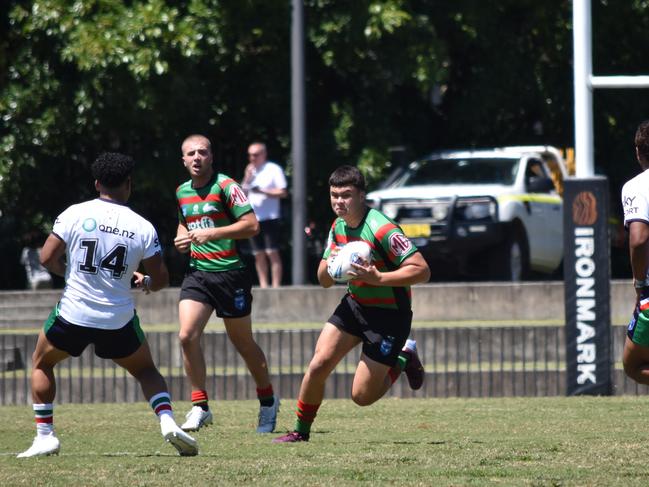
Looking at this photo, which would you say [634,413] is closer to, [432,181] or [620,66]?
[432,181]

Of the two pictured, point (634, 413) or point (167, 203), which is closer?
point (634, 413)

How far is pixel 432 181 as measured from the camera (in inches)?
761

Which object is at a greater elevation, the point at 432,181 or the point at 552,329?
the point at 432,181

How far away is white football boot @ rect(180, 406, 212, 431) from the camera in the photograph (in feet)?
33.2

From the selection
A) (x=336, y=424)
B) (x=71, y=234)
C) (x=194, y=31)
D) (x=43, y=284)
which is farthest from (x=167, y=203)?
(x=71, y=234)

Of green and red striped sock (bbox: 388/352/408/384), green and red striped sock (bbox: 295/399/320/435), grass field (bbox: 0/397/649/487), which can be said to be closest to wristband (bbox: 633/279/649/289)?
→ grass field (bbox: 0/397/649/487)

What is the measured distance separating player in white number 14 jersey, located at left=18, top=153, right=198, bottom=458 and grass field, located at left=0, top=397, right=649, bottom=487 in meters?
0.29

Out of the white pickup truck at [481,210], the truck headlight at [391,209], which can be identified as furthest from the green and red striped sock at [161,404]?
the truck headlight at [391,209]

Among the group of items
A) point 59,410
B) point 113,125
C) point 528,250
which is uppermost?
point 113,125

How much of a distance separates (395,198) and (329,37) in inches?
95.5

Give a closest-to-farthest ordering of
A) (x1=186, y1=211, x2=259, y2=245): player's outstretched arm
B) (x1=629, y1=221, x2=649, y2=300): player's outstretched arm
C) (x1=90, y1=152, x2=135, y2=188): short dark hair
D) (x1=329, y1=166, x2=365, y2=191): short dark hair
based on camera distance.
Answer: (x1=629, y1=221, x2=649, y2=300): player's outstretched arm, (x1=90, y1=152, x2=135, y2=188): short dark hair, (x1=329, y1=166, x2=365, y2=191): short dark hair, (x1=186, y1=211, x2=259, y2=245): player's outstretched arm

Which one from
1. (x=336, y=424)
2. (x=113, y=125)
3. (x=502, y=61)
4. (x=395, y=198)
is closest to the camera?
(x=336, y=424)

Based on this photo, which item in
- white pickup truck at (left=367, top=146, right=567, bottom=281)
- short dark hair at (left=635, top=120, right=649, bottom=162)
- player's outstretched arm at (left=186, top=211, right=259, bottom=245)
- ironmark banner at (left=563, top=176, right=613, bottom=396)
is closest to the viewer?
short dark hair at (left=635, top=120, right=649, bottom=162)

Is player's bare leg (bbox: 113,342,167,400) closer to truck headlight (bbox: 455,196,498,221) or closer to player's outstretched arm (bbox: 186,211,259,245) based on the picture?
player's outstretched arm (bbox: 186,211,259,245)
